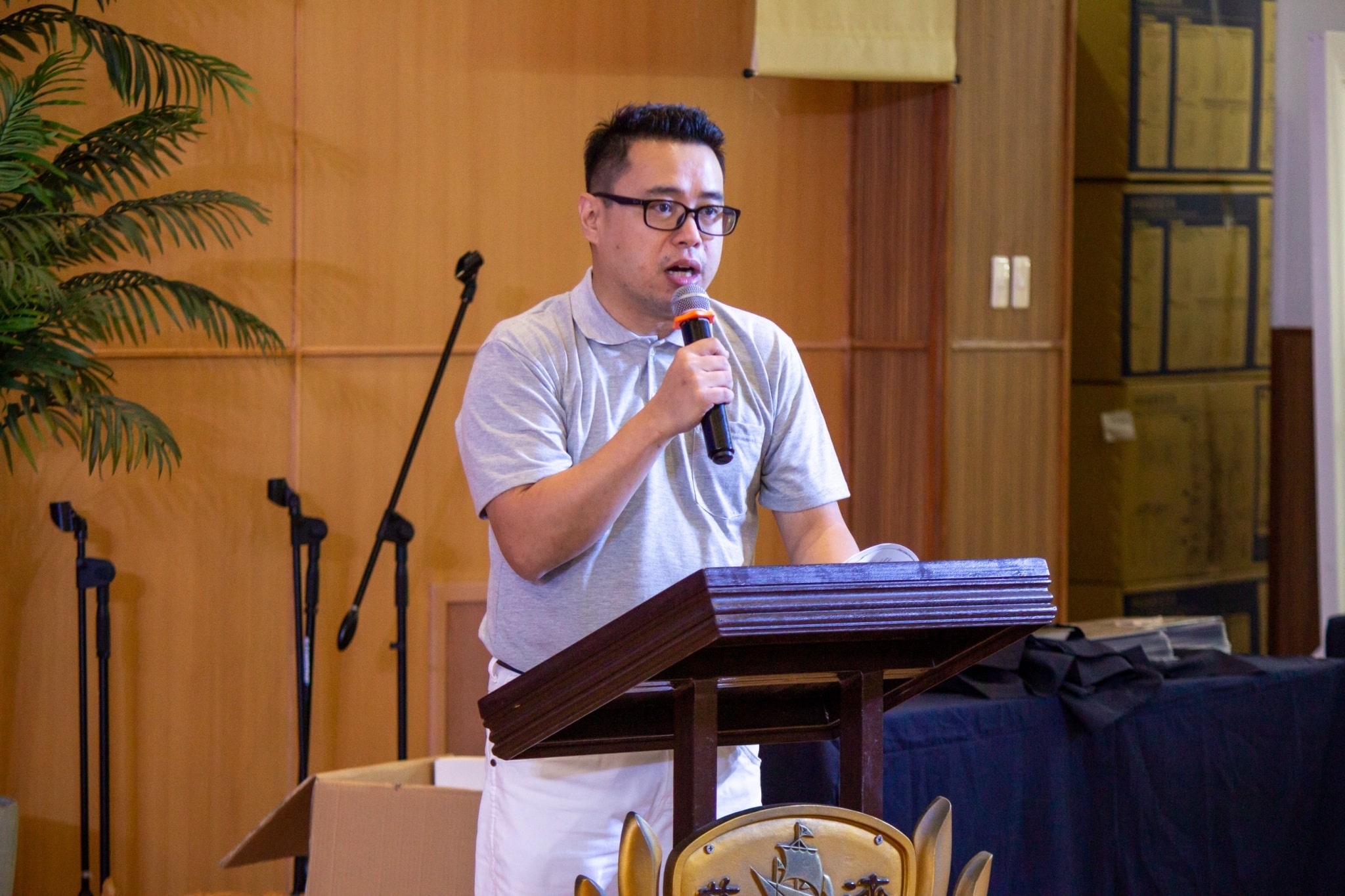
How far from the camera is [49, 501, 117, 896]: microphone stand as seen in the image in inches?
115

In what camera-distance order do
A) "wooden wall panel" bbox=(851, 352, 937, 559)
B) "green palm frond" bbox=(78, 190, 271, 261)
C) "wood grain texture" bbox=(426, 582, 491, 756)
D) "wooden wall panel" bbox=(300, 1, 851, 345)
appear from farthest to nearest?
"wooden wall panel" bbox=(851, 352, 937, 559), "wood grain texture" bbox=(426, 582, 491, 756), "wooden wall panel" bbox=(300, 1, 851, 345), "green palm frond" bbox=(78, 190, 271, 261)

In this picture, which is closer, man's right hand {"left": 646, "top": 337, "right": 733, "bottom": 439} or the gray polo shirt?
man's right hand {"left": 646, "top": 337, "right": 733, "bottom": 439}

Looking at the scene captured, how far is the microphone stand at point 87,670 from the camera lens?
9.62ft

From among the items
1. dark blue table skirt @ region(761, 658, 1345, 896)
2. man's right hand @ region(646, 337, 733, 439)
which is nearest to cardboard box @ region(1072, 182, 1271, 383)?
dark blue table skirt @ region(761, 658, 1345, 896)

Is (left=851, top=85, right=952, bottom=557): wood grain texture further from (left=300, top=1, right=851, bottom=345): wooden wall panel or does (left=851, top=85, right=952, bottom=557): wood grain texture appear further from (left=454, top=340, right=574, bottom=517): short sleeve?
(left=454, top=340, right=574, bottom=517): short sleeve

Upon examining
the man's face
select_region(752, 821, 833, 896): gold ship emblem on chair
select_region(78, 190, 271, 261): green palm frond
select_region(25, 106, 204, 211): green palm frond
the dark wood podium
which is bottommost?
select_region(752, 821, 833, 896): gold ship emblem on chair

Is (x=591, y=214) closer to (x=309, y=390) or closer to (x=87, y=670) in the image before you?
(x=309, y=390)

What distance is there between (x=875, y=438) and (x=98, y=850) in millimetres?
2333

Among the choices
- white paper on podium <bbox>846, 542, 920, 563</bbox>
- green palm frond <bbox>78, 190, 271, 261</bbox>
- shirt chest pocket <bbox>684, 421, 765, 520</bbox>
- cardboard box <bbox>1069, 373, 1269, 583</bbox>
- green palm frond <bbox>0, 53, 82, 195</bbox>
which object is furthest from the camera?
cardboard box <bbox>1069, 373, 1269, 583</bbox>

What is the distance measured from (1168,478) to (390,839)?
2.98m

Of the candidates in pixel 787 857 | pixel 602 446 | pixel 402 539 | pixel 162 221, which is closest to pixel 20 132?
pixel 162 221

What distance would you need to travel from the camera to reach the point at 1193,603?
4.40 meters

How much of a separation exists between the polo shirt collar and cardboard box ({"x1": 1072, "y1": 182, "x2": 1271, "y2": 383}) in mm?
2971

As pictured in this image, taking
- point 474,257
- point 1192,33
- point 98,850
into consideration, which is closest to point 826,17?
point 474,257
